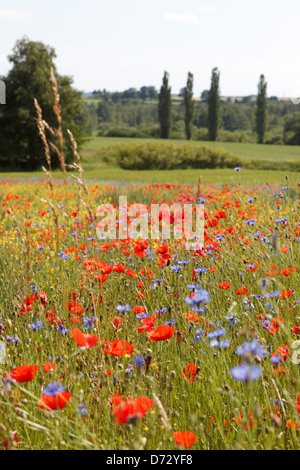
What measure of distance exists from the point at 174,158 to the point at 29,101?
11538 mm

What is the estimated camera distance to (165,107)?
2594 inches

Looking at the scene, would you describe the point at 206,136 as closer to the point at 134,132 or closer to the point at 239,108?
the point at 134,132

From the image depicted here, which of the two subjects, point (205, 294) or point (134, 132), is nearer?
point (205, 294)

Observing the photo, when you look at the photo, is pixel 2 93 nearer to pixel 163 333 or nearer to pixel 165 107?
pixel 163 333

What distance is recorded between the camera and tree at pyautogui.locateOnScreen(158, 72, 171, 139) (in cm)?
6456

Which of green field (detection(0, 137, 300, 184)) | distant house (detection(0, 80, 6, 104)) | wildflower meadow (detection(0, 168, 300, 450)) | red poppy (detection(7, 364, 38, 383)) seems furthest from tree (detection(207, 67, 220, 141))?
red poppy (detection(7, 364, 38, 383))

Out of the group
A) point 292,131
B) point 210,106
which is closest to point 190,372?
point 210,106

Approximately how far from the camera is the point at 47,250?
4.39m

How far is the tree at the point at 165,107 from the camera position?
2542 inches

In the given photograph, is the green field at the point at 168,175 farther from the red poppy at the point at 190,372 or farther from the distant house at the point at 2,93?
the distant house at the point at 2,93

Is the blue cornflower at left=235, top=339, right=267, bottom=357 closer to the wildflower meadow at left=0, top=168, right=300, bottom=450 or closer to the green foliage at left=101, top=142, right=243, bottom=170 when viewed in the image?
the wildflower meadow at left=0, top=168, right=300, bottom=450

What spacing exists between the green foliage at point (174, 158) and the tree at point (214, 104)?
2950cm
